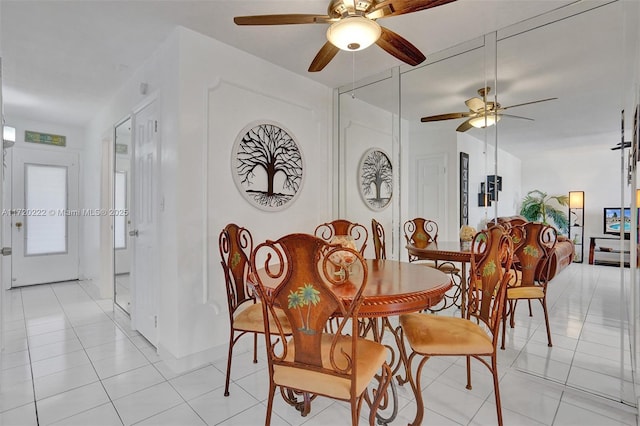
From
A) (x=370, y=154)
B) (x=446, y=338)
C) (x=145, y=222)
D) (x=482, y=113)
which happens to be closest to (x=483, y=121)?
(x=482, y=113)

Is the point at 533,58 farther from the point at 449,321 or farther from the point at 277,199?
the point at 277,199

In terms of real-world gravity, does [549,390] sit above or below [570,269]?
below

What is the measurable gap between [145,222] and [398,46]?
253 cm

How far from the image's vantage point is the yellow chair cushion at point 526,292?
2.19 meters

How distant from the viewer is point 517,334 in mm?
2510

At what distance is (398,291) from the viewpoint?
57.8 inches

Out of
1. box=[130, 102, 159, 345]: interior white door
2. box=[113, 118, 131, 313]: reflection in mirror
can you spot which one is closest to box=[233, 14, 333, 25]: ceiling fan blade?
box=[130, 102, 159, 345]: interior white door

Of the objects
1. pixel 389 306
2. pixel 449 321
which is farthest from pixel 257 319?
pixel 449 321

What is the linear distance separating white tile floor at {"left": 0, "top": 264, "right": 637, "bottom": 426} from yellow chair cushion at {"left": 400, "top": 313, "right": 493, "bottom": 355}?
0.48 metres

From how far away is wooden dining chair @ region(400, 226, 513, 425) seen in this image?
5.20 ft

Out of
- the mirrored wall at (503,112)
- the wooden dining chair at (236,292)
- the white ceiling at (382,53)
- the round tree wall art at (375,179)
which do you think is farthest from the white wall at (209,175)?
the mirrored wall at (503,112)

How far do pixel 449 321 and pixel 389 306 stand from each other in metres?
0.67

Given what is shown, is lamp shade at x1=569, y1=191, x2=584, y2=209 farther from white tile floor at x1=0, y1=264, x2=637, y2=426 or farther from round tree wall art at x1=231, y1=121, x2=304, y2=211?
round tree wall art at x1=231, y1=121, x2=304, y2=211

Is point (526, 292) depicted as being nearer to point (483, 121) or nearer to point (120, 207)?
point (483, 121)
